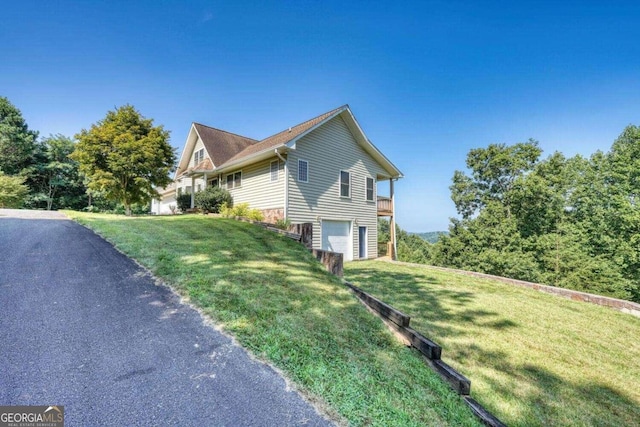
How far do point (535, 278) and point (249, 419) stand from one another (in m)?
24.5

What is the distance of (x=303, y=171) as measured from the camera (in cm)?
1310

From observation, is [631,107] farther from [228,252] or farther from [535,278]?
[228,252]

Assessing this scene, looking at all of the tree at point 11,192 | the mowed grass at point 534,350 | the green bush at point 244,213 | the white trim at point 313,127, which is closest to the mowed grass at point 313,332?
the mowed grass at point 534,350

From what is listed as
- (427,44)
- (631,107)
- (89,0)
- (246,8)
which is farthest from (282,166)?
(631,107)

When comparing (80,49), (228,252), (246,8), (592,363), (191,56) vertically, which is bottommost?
(592,363)

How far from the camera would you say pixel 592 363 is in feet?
14.0

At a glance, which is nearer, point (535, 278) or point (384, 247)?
point (384, 247)

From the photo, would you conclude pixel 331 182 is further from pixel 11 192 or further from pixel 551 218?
pixel 11 192

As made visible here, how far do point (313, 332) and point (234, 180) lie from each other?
1353 centimetres

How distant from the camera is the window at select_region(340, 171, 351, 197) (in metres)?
15.0

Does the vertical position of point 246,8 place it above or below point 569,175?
above

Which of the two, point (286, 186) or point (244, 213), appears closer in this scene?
point (286, 186)

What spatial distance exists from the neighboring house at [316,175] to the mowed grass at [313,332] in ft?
23.2

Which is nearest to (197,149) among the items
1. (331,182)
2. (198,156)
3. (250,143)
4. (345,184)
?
(198,156)
